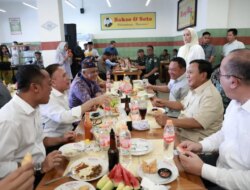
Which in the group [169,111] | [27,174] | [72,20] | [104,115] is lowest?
[169,111]

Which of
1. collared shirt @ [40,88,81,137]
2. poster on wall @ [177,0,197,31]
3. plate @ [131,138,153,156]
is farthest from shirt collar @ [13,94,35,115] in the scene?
poster on wall @ [177,0,197,31]

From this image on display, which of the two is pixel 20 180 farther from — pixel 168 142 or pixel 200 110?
pixel 200 110

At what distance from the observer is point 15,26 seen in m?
10.9

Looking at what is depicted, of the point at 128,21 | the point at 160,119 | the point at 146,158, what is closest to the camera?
the point at 146,158

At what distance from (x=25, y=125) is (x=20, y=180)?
0.66 meters

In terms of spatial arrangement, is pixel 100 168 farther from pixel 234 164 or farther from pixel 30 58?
pixel 30 58

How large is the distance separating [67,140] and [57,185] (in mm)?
636

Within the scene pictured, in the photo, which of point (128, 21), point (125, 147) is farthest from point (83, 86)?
point (128, 21)

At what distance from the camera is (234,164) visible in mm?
1353

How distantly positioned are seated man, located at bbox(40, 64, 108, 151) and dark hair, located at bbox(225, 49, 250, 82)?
4.18ft

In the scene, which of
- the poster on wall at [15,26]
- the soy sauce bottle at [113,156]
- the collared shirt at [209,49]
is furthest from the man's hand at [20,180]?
the poster on wall at [15,26]

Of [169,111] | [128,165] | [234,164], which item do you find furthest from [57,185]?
[169,111]

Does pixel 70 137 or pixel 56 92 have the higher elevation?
pixel 56 92

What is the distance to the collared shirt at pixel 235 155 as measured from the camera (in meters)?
1.21
